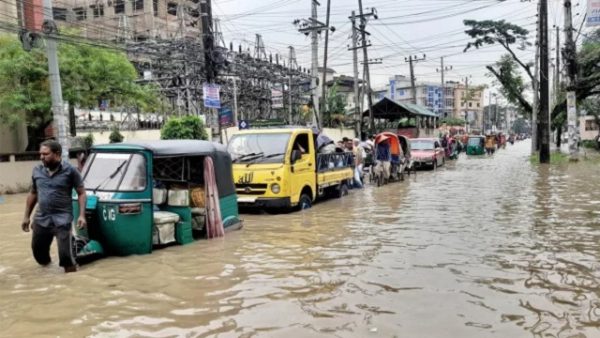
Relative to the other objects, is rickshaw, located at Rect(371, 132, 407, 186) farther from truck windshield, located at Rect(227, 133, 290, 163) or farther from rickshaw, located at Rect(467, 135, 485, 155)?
rickshaw, located at Rect(467, 135, 485, 155)

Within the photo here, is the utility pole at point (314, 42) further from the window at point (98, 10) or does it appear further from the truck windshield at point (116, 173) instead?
the window at point (98, 10)

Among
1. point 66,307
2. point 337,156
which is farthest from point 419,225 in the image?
point 66,307

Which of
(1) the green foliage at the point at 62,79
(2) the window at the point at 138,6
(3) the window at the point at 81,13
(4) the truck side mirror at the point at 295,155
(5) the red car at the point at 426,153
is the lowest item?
(5) the red car at the point at 426,153

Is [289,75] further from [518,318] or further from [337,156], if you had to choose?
[518,318]

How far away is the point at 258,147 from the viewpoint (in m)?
12.4

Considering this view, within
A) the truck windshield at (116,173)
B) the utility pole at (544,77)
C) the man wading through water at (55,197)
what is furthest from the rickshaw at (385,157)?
the man wading through water at (55,197)

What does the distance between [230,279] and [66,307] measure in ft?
6.42

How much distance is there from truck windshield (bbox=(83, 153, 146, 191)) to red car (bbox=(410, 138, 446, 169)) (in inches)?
809

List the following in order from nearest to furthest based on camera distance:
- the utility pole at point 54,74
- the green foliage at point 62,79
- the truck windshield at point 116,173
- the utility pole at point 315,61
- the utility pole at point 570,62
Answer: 1. the truck windshield at point 116,173
2. the utility pole at point 54,74
3. the green foliage at point 62,79
4. the utility pole at point 570,62
5. the utility pole at point 315,61

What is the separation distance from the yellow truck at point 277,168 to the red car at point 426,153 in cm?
1397

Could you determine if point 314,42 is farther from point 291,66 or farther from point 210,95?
point 291,66

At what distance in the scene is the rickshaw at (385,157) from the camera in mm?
19359

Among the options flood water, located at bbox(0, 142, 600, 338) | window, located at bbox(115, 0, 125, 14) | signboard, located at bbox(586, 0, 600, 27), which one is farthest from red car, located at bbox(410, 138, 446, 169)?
window, located at bbox(115, 0, 125, 14)

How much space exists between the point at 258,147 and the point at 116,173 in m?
5.14
